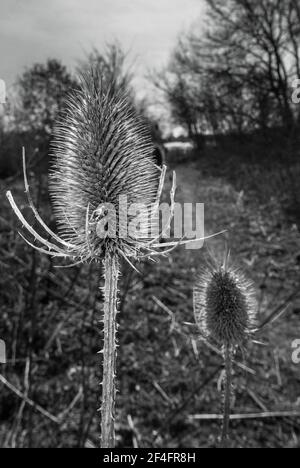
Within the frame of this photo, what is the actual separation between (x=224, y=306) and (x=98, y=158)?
0.93 m

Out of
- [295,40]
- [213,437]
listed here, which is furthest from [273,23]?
[213,437]

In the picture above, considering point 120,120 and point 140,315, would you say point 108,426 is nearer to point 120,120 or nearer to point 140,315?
point 120,120

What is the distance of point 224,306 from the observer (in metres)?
1.89

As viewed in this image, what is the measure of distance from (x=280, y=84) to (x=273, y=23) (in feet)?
8.80

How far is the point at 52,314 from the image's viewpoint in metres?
4.36

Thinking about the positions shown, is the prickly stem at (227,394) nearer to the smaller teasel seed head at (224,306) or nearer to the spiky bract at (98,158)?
the smaller teasel seed head at (224,306)

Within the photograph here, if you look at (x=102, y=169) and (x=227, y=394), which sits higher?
(x=102, y=169)

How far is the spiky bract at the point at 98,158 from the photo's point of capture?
1278mm

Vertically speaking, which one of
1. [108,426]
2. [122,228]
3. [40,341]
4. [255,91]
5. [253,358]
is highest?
[255,91]

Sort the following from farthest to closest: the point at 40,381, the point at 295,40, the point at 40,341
→ the point at 295,40
the point at 40,341
the point at 40,381
